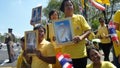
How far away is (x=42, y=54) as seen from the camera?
5.96 metres

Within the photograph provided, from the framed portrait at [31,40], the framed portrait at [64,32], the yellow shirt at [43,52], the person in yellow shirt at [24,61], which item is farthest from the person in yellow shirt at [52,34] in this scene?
the person in yellow shirt at [24,61]

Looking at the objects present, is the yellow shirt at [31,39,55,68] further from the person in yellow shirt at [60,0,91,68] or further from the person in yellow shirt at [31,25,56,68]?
the person in yellow shirt at [60,0,91,68]

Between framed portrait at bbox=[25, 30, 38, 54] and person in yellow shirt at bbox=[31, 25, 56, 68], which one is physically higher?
framed portrait at bbox=[25, 30, 38, 54]

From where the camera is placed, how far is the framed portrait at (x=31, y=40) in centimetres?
590

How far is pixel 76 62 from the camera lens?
616cm

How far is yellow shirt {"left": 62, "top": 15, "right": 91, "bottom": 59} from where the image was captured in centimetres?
610

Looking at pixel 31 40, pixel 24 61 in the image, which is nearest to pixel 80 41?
pixel 31 40

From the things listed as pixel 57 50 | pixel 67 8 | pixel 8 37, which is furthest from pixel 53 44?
pixel 8 37

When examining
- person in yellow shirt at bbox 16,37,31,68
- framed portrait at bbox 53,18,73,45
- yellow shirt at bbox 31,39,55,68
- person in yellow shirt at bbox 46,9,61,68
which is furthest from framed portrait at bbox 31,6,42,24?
framed portrait at bbox 53,18,73,45

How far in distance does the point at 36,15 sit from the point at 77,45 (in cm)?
125

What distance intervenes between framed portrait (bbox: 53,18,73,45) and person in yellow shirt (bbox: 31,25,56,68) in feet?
0.97

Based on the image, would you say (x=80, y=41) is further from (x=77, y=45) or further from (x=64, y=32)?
(x=64, y=32)

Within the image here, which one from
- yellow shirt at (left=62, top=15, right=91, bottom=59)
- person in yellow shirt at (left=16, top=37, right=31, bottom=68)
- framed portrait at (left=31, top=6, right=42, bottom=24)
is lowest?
person in yellow shirt at (left=16, top=37, right=31, bottom=68)

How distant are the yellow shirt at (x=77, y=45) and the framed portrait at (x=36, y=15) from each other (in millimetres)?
865
